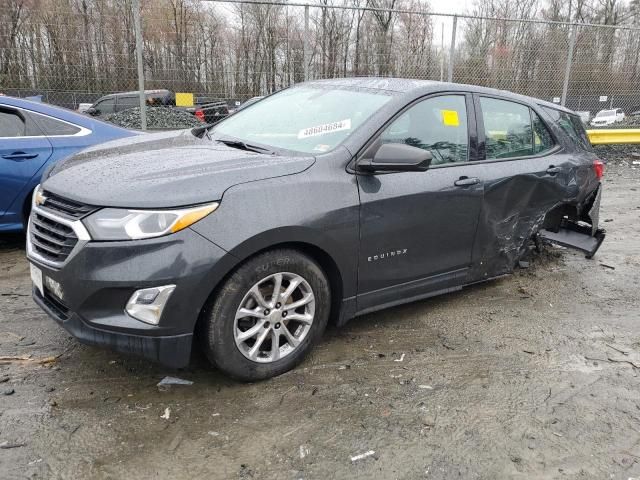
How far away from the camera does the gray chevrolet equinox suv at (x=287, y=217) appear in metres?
2.55

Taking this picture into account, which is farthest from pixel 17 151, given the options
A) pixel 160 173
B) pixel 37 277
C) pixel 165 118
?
pixel 165 118

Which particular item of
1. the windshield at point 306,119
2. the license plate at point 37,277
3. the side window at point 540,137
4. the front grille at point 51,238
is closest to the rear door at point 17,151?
the windshield at point 306,119

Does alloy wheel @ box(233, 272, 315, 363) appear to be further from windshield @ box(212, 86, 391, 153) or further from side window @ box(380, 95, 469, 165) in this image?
side window @ box(380, 95, 469, 165)

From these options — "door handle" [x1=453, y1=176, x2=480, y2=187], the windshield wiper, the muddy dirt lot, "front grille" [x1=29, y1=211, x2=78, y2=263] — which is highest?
the windshield wiper

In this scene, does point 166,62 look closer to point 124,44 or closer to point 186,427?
point 124,44

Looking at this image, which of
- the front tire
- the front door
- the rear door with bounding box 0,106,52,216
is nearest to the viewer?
the front tire

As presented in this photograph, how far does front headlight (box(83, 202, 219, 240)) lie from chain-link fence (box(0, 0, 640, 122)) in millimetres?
6052

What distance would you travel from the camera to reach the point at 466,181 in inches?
145

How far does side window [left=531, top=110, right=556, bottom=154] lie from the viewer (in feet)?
14.3

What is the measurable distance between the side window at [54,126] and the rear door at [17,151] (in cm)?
6

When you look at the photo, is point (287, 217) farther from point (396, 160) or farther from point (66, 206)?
point (66, 206)

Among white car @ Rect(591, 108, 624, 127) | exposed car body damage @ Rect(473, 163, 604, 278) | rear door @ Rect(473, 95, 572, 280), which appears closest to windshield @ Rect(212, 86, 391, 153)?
rear door @ Rect(473, 95, 572, 280)

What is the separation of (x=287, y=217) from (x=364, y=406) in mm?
1084

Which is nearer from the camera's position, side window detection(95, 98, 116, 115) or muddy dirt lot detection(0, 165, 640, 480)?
muddy dirt lot detection(0, 165, 640, 480)
